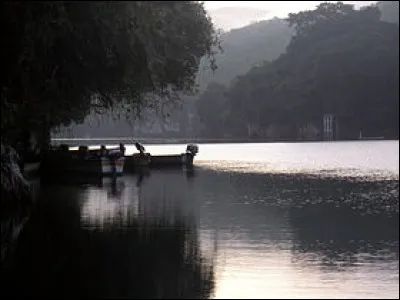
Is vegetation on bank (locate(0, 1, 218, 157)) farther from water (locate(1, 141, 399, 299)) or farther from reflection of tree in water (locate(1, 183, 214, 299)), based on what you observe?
water (locate(1, 141, 399, 299))

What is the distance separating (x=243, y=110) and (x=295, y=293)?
127952mm

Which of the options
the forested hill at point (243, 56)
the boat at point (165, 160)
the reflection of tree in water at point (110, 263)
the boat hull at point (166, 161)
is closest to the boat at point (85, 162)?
the boat at point (165, 160)

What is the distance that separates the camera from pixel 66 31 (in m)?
12.8

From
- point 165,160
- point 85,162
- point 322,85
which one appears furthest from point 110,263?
point 322,85

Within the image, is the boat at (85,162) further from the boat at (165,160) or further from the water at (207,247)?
the water at (207,247)

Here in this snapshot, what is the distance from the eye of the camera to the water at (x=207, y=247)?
1199 centimetres

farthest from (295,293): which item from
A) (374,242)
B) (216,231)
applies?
(216,231)

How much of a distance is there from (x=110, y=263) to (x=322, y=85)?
372 feet

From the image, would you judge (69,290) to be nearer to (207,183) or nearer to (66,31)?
(66,31)

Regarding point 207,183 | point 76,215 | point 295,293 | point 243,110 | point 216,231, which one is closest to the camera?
point 295,293

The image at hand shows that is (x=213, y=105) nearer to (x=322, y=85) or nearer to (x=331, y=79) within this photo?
(x=322, y=85)

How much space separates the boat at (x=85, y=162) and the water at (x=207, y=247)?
1302 cm

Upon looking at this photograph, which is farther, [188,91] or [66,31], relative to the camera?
[188,91]

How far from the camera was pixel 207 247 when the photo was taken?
1598 cm
